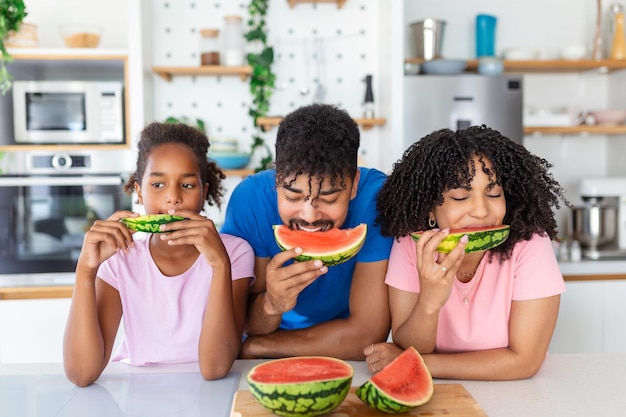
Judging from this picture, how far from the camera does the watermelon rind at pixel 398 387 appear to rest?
1210 millimetres

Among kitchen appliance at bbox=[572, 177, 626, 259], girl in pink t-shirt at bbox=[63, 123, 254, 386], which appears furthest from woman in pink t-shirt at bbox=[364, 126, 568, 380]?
kitchen appliance at bbox=[572, 177, 626, 259]

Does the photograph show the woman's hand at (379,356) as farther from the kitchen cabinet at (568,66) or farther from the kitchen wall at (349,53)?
the kitchen cabinet at (568,66)

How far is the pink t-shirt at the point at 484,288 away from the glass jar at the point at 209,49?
3.04 metres

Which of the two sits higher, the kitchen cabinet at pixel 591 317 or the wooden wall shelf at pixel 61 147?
the wooden wall shelf at pixel 61 147

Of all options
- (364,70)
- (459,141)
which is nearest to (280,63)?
(364,70)

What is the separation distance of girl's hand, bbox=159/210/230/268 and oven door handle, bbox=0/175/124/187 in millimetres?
2422

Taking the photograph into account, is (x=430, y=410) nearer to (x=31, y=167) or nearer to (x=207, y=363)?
(x=207, y=363)

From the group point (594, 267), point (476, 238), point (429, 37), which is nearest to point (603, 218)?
point (594, 267)

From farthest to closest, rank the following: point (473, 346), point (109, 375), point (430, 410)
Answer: point (473, 346) < point (109, 375) < point (430, 410)

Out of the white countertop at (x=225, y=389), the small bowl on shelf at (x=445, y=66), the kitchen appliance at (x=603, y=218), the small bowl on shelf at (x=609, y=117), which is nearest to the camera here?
the white countertop at (x=225, y=389)

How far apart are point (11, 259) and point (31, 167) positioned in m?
0.60

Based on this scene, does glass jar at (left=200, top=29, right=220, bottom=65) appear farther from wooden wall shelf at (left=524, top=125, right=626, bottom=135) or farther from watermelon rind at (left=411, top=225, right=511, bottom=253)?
watermelon rind at (left=411, top=225, right=511, bottom=253)

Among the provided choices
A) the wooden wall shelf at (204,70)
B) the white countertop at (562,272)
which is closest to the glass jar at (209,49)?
the wooden wall shelf at (204,70)

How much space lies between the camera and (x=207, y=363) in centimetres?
156
